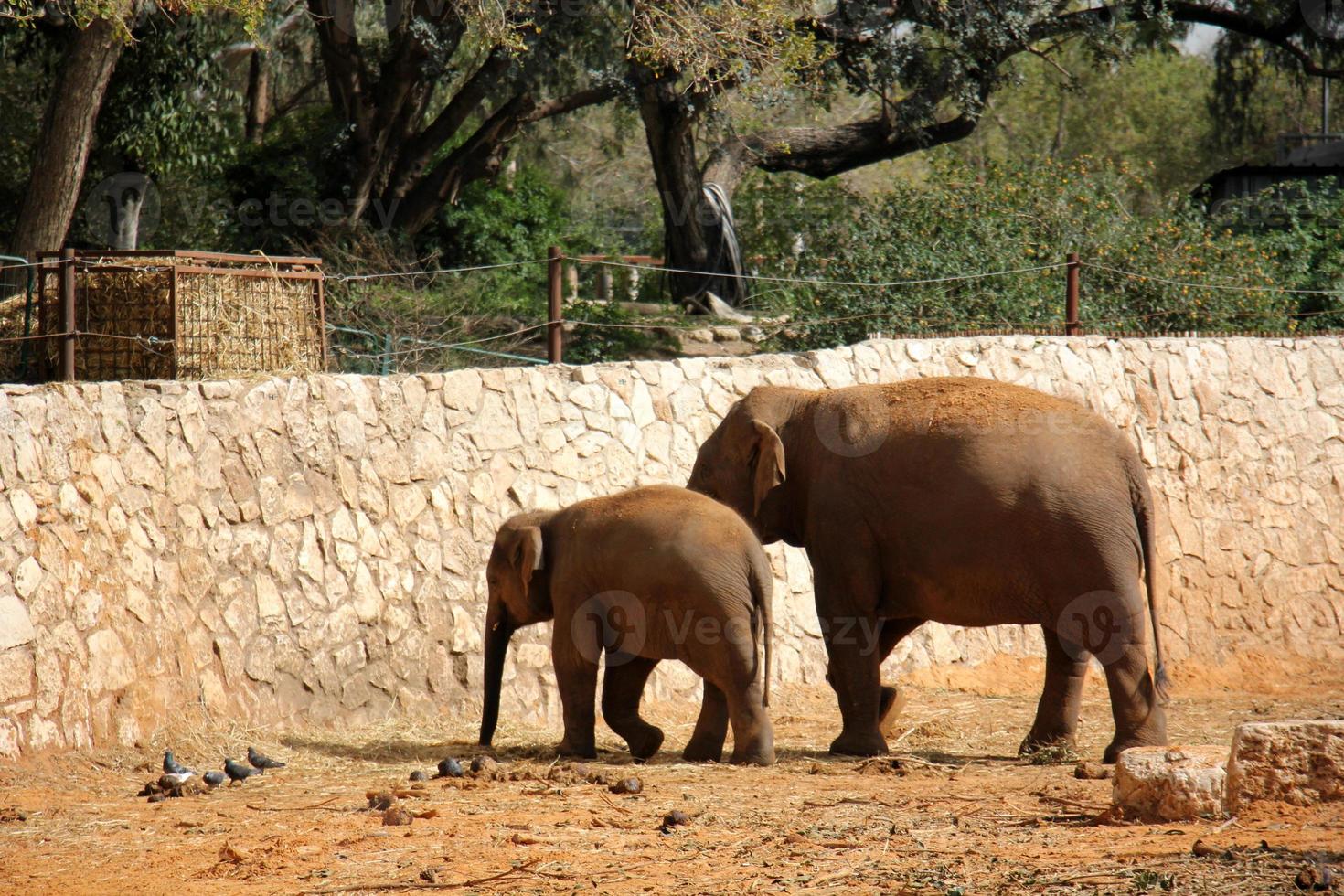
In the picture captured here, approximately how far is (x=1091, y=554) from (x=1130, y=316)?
7.63m

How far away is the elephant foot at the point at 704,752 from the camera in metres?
7.84

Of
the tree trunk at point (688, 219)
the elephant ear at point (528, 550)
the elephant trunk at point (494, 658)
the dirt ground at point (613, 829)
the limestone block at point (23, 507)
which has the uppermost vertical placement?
the tree trunk at point (688, 219)

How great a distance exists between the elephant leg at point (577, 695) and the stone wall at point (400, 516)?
5.50 ft

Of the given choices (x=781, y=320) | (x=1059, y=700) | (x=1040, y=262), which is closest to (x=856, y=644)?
(x=1059, y=700)

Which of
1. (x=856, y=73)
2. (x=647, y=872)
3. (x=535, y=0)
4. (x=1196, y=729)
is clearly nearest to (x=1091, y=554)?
(x=1196, y=729)

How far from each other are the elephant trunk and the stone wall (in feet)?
3.55

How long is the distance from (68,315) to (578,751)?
3.68 meters

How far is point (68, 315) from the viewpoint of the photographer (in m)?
8.65

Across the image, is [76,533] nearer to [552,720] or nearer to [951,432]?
[552,720]

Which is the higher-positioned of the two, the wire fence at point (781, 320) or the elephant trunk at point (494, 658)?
the wire fence at point (781, 320)


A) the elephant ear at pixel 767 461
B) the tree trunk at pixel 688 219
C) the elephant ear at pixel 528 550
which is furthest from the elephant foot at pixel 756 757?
the tree trunk at pixel 688 219

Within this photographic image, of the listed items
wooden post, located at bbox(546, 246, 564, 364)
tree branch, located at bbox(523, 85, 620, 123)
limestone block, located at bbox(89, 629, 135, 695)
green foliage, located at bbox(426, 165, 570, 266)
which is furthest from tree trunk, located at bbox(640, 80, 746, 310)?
limestone block, located at bbox(89, 629, 135, 695)

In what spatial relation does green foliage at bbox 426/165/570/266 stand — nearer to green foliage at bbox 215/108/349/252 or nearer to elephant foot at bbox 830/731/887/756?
green foliage at bbox 215/108/349/252

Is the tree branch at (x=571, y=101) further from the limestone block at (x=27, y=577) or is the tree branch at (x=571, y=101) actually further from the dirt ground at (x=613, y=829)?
the limestone block at (x=27, y=577)
